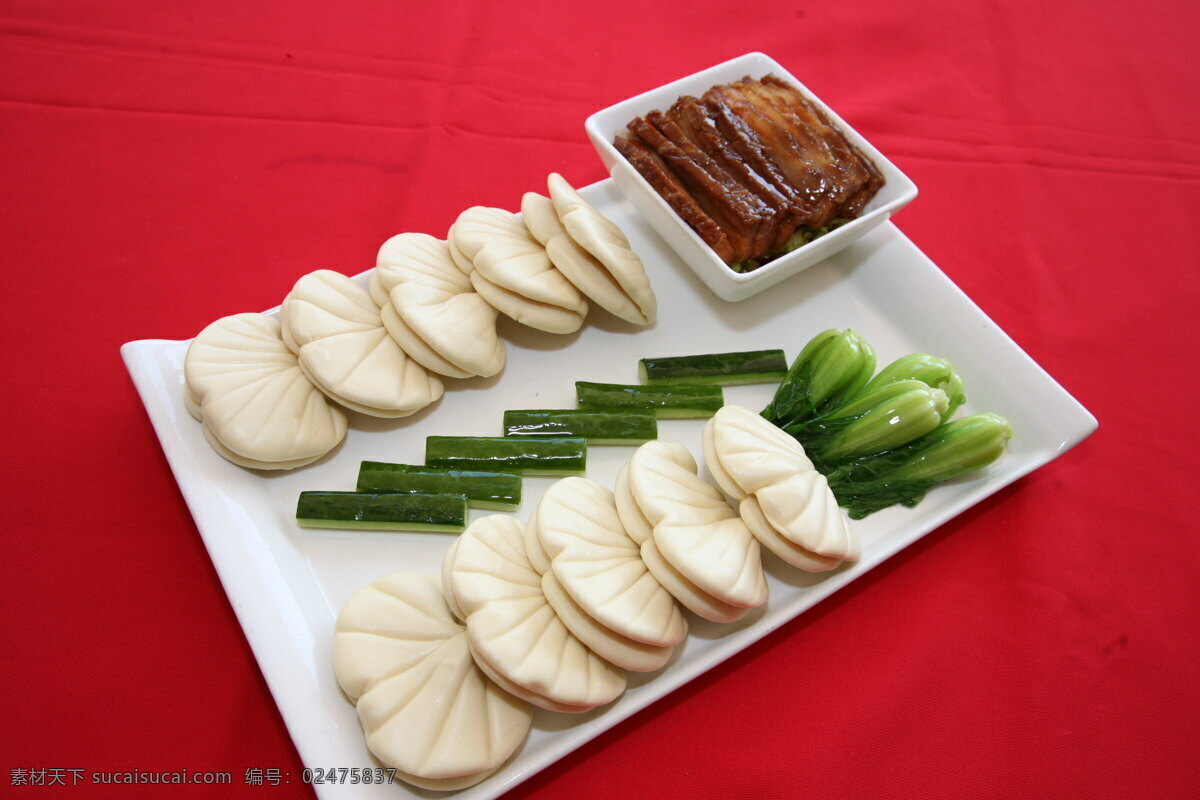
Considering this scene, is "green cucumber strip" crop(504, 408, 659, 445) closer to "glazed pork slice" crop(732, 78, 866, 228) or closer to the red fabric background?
the red fabric background

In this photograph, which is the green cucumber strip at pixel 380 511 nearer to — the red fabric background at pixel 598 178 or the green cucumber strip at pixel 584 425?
the green cucumber strip at pixel 584 425

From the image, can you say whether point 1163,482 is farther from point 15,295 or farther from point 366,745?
point 15,295

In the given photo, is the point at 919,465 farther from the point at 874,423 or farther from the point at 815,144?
the point at 815,144

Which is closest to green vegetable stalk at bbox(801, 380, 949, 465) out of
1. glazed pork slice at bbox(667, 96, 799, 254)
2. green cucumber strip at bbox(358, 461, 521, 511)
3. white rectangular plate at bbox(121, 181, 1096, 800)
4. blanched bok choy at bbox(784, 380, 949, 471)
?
blanched bok choy at bbox(784, 380, 949, 471)

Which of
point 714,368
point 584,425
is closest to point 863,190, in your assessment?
point 714,368

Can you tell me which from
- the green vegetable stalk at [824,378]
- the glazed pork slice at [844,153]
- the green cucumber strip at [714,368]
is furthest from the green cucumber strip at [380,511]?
the glazed pork slice at [844,153]

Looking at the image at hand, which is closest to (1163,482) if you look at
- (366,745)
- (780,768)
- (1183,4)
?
(780,768)
